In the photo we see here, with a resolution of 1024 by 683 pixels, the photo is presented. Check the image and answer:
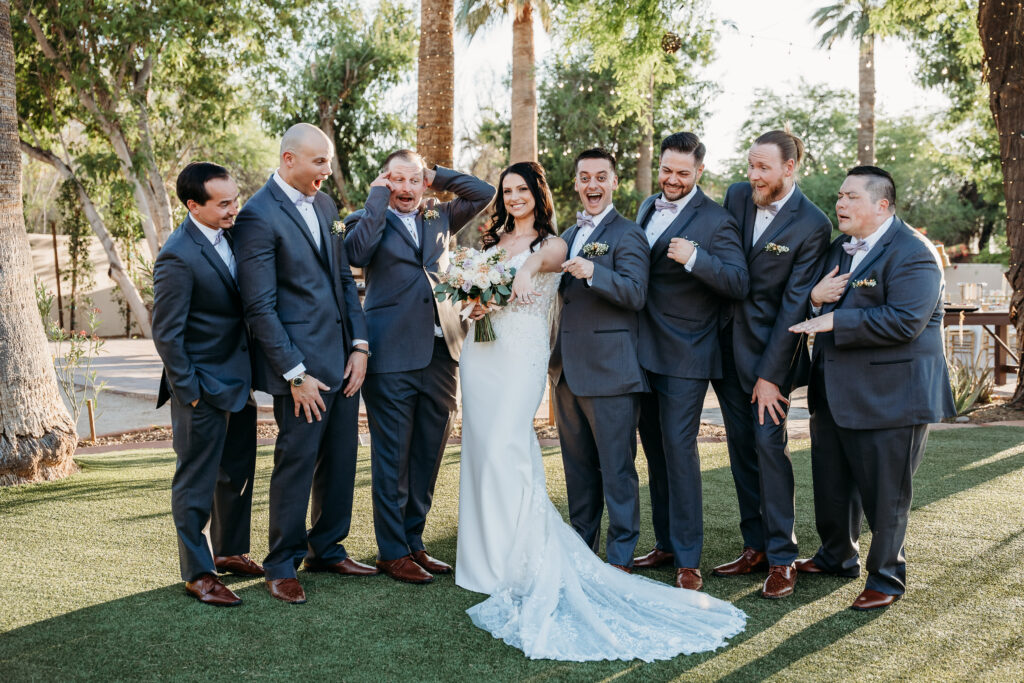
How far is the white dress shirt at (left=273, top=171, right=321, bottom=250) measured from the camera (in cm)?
459

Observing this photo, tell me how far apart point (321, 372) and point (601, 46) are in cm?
692

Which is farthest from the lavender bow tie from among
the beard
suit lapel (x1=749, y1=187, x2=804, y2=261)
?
the beard

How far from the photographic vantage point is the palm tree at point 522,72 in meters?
14.7

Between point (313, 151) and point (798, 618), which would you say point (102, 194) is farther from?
point (798, 618)

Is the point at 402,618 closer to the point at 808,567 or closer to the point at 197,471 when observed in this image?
the point at 197,471

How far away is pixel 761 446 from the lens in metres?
4.75

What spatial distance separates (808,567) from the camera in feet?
16.3

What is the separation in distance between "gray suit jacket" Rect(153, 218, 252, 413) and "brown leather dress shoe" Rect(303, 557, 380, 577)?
111cm

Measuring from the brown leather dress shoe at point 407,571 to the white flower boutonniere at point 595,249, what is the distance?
1.95 metres

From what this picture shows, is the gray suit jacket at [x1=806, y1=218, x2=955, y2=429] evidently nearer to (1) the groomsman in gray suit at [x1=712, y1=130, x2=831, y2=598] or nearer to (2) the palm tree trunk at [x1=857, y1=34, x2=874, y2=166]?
(1) the groomsman in gray suit at [x1=712, y1=130, x2=831, y2=598]

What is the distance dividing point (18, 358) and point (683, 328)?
5376 millimetres

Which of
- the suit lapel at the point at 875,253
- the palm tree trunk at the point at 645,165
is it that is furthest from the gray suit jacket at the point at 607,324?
the palm tree trunk at the point at 645,165

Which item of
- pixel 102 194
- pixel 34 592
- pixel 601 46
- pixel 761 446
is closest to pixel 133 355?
pixel 102 194

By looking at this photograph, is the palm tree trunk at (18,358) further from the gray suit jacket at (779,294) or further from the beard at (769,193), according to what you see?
the beard at (769,193)
